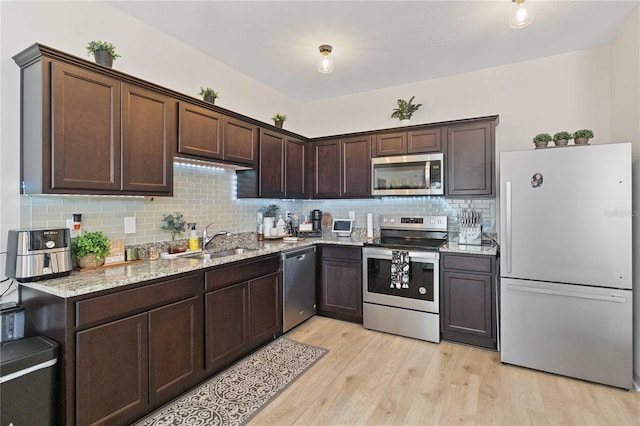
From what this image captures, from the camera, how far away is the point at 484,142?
125 inches

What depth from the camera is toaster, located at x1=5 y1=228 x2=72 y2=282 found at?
172 cm

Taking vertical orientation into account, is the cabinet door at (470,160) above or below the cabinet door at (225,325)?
above

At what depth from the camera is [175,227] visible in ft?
9.07

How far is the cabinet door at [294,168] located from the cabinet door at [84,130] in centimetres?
196

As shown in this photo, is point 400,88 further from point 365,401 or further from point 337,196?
point 365,401

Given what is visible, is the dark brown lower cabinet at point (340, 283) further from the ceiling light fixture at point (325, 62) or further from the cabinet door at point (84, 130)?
the cabinet door at point (84, 130)

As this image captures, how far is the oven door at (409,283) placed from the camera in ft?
10.2

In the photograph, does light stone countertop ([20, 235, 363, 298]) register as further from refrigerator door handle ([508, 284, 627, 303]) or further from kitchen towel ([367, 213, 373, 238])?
refrigerator door handle ([508, 284, 627, 303])

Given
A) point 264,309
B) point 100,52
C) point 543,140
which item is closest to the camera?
point 100,52

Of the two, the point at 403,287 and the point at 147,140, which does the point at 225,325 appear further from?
the point at 403,287

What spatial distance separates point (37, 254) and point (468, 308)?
11.0 feet

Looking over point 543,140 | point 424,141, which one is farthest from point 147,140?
point 543,140

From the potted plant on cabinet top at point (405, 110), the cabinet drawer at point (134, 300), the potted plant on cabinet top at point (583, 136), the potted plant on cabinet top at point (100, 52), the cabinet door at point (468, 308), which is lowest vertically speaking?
the cabinet door at point (468, 308)

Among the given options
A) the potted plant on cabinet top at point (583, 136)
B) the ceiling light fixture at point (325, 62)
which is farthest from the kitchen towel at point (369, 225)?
the potted plant on cabinet top at point (583, 136)
